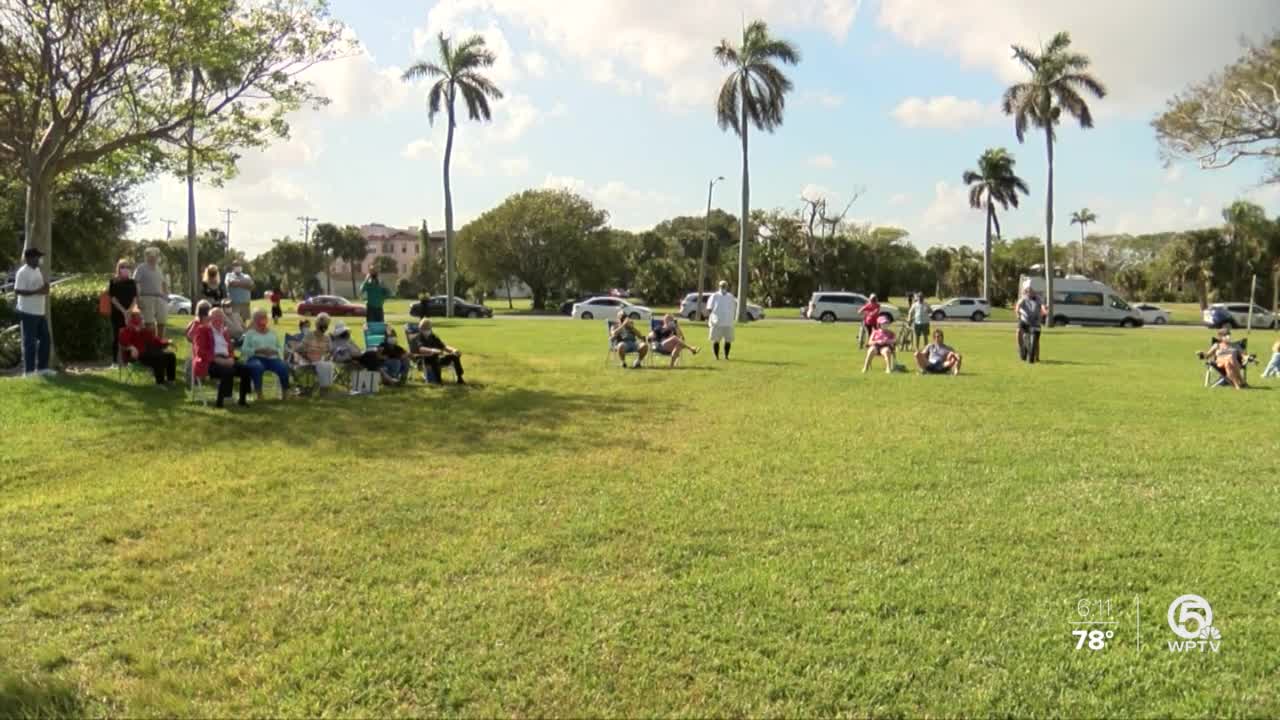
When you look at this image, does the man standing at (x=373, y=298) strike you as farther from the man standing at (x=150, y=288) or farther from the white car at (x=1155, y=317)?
the white car at (x=1155, y=317)

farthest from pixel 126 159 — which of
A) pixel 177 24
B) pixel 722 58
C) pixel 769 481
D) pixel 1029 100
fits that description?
pixel 1029 100

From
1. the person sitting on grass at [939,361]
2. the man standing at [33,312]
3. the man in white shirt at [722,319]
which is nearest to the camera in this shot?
the man standing at [33,312]

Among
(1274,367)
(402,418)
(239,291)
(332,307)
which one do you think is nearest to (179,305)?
(332,307)

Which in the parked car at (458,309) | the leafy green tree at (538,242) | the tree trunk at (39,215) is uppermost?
the leafy green tree at (538,242)

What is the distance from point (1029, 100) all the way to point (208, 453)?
136 ft

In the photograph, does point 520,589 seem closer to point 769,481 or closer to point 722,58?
point 769,481

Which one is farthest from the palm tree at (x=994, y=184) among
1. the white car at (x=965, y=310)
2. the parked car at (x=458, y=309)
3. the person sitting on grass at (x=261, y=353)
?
the person sitting on grass at (x=261, y=353)

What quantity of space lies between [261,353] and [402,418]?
2248 mm

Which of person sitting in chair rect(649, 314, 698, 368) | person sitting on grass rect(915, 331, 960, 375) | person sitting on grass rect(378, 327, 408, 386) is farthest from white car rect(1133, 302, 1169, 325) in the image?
person sitting on grass rect(378, 327, 408, 386)

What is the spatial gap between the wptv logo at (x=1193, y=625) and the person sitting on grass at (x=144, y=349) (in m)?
10.9

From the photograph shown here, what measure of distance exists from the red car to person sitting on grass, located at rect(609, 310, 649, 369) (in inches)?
1150

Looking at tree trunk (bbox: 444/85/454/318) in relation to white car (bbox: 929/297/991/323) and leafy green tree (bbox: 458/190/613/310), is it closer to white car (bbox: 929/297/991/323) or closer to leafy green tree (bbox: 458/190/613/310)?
leafy green tree (bbox: 458/190/613/310)

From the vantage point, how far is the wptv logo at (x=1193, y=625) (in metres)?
3.63

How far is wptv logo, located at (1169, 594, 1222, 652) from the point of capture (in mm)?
3633
